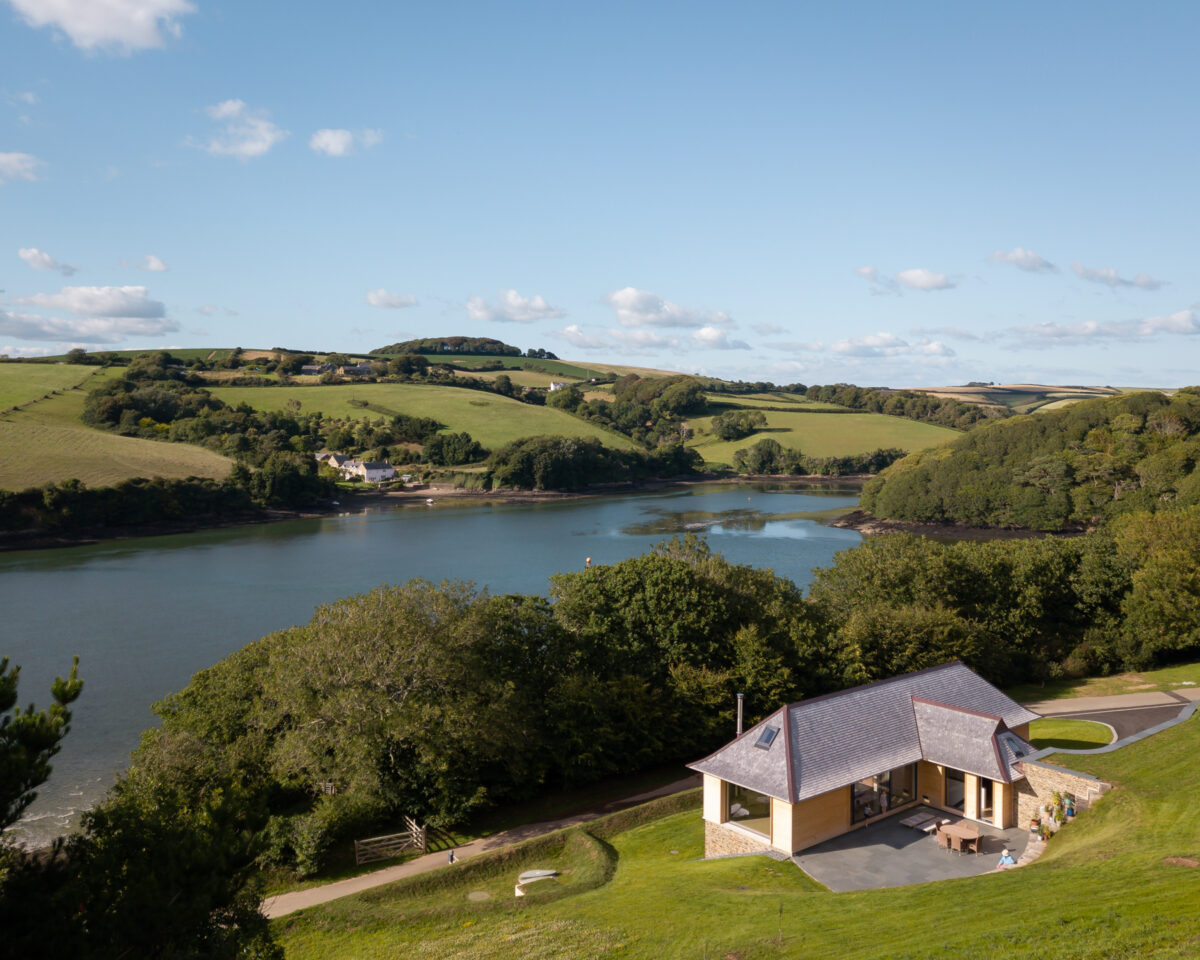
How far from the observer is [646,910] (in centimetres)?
1602

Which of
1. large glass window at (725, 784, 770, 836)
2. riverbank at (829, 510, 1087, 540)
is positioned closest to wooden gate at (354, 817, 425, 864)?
large glass window at (725, 784, 770, 836)

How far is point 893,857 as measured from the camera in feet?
59.2

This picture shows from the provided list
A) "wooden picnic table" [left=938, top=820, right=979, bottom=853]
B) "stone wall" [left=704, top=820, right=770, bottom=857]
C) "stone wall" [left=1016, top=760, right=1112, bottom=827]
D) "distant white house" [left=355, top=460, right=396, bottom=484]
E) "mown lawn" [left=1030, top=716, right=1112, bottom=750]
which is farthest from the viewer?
"distant white house" [left=355, top=460, right=396, bottom=484]

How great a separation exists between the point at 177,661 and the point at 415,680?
23.6 meters

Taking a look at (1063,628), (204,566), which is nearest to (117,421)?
(204,566)

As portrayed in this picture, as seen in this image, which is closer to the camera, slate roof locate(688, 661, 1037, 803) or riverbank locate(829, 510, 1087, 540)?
slate roof locate(688, 661, 1037, 803)

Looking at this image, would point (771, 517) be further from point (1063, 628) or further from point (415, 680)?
point (415, 680)

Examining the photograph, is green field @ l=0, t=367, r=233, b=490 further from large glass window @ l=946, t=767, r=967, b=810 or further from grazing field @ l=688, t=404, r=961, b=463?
grazing field @ l=688, t=404, r=961, b=463

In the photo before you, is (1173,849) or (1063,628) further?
(1063,628)

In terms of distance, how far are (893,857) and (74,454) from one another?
96.9m

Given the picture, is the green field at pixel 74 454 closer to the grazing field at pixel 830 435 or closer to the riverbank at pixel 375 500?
the riverbank at pixel 375 500

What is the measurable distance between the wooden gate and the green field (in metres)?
74.2

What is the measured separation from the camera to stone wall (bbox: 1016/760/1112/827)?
18.4 metres

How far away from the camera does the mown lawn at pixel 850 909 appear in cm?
1199
